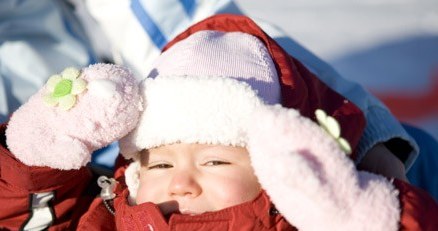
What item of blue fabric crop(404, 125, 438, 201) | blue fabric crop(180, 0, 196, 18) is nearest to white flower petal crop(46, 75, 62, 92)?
blue fabric crop(180, 0, 196, 18)

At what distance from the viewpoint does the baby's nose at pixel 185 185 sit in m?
0.72

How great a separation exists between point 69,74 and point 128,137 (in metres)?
0.11

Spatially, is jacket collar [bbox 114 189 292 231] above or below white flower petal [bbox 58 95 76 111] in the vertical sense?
below

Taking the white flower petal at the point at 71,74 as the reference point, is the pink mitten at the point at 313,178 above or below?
below

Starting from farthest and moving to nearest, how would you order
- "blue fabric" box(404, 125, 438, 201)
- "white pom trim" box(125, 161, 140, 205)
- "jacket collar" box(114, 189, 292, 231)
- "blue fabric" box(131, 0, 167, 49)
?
1. "blue fabric" box(131, 0, 167, 49)
2. "blue fabric" box(404, 125, 438, 201)
3. "white pom trim" box(125, 161, 140, 205)
4. "jacket collar" box(114, 189, 292, 231)

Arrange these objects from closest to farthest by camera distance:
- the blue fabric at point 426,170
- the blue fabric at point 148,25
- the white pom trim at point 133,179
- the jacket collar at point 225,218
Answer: the jacket collar at point 225,218, the white pom trim at point 133,179, the blue fabric at point 426,170, the blue fabric at point 148,25

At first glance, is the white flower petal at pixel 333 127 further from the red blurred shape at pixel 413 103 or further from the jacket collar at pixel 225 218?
the red blurred shape at pixel 413 103

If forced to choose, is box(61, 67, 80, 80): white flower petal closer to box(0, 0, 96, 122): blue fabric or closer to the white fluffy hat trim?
the white fluffy hat trim

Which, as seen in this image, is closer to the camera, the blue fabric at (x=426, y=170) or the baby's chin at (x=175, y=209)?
the baby's chin at (x=175, y=209)

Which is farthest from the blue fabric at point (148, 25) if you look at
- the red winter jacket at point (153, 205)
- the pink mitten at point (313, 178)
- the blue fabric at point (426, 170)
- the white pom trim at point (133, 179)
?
the pink mitten at point (313, 178)

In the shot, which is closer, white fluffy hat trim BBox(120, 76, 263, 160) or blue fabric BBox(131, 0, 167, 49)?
white fluffy hat trim BBox(120, 76, 263, 160)

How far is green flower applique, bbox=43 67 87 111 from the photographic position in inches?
29.4

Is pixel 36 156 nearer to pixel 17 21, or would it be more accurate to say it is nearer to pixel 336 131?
pixel 336 131

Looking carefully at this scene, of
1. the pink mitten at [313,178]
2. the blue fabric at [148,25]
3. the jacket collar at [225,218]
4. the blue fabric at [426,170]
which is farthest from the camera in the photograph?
the blue fabric at [148,25]
